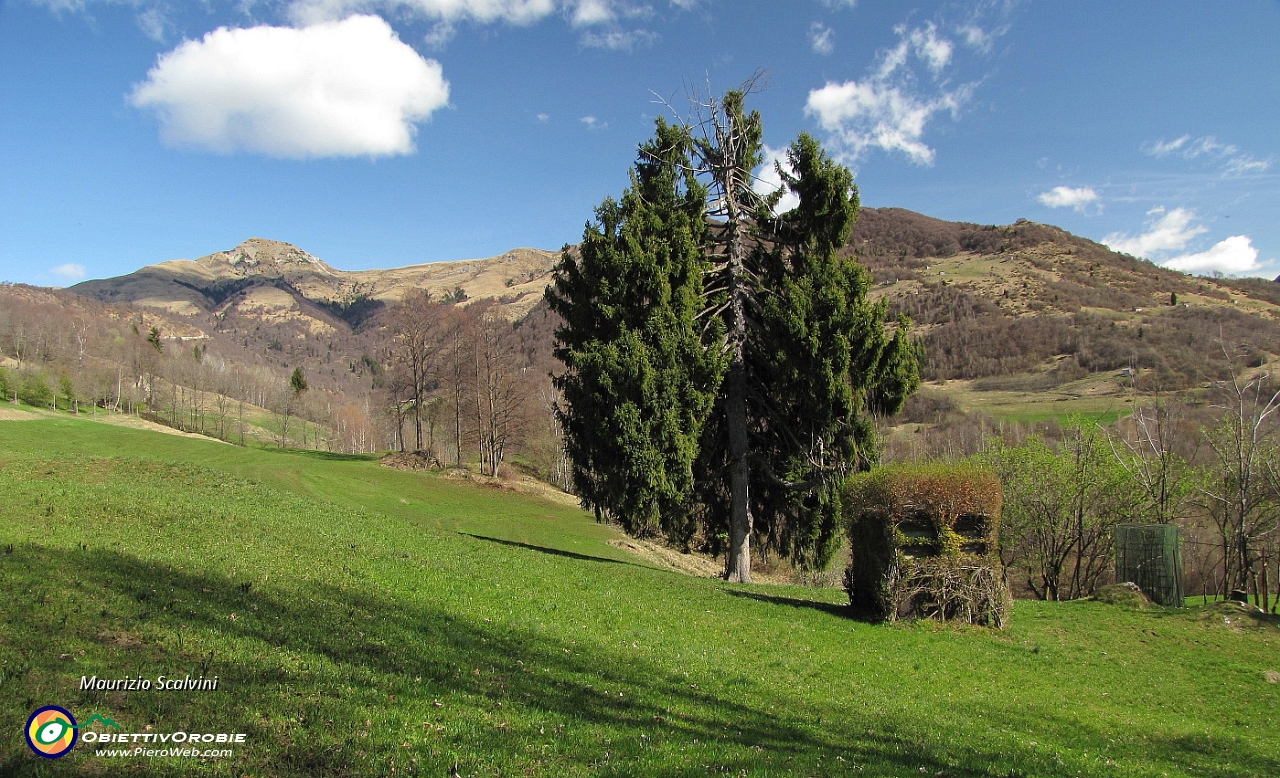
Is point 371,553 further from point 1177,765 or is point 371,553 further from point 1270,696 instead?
point 1270,696

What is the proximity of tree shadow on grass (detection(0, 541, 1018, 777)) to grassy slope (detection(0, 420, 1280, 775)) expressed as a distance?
0.10ft

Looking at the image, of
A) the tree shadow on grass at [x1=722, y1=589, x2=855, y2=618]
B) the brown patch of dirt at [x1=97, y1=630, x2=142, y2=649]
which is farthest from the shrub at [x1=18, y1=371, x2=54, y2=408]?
the brown patch of dirt at [x1=97, y1=630, x2=142, y2=649]

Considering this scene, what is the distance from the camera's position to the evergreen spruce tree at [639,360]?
20734 mm

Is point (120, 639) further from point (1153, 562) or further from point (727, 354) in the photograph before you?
point (1153, 562)

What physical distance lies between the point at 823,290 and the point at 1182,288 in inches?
8882

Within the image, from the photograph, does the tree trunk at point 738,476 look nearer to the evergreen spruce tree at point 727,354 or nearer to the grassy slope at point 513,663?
the evergreen spruce tree at point 727,354

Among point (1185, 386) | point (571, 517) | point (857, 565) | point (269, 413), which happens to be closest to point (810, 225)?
point (857, 565)

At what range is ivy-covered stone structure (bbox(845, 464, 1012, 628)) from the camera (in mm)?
16172

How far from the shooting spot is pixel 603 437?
2109cm

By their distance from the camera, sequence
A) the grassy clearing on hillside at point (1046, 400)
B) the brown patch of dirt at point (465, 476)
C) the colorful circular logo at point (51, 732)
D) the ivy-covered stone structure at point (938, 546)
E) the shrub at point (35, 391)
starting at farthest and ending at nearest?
the grassy clearing on hillside at point (1046, 400) < the shrub at point (35, 391) < the brown patch of dirt at point (465, 476) < the ivy-covered stone structure at point (938, 546) < the colorful circular logo at point (51, 732)

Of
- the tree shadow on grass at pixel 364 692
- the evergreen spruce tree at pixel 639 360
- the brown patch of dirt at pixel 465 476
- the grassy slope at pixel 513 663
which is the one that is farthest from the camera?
the brown patch of dirt at pixel 465 476

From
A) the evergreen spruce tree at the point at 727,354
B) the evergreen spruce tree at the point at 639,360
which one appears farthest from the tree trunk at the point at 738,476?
the evergreen spruce tree at the point at 639,360

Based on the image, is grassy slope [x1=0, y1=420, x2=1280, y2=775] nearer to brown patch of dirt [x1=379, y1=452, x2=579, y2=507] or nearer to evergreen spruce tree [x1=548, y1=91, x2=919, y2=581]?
evergreen spruce tree [x1=548, y1=91, x2=919, y2=581]

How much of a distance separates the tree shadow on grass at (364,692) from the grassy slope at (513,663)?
1.2 inches
